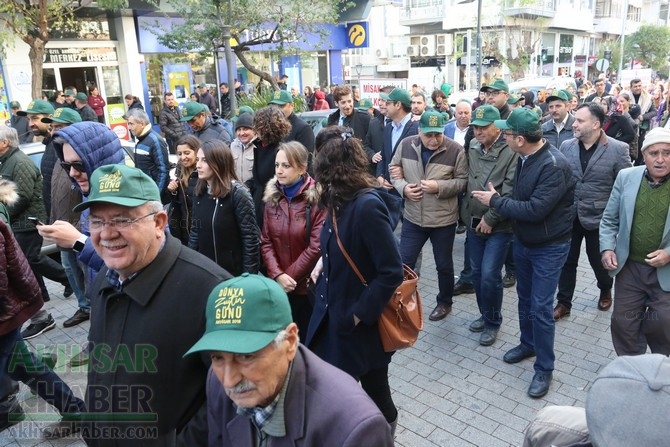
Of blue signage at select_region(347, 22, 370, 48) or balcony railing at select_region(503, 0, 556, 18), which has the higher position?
balcony railing at select_region(503, 0, 556, 18)

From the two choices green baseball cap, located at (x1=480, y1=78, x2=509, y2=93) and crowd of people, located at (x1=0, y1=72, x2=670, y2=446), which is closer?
crowd of people, located at (x1=0, y1=72, x2=670, y2=446)

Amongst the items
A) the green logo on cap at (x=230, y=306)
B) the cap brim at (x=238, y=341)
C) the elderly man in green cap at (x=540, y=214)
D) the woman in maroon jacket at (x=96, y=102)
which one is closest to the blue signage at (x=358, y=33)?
the woman in maroon jacket at (x=96, y=102)

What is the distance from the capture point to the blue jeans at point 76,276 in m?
5.64

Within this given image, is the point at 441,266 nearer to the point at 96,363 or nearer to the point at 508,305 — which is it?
the point at 508,305

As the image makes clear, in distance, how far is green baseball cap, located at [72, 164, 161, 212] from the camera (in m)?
2.29

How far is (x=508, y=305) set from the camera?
5.85m

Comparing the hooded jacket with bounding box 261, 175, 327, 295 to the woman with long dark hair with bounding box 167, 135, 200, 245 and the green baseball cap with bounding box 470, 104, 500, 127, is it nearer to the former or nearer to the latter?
the woman with long dark hair with bounding box 167, 135, 200, 245

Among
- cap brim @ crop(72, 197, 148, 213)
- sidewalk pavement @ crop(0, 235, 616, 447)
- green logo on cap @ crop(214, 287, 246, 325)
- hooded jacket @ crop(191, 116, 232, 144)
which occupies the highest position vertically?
cap brim @ crop(72, 197, 148, 213)

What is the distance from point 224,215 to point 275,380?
2.49 m

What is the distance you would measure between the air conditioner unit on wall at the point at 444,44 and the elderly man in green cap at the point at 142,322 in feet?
154

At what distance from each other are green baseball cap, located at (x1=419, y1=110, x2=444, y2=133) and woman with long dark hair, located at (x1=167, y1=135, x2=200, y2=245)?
2.12 metres

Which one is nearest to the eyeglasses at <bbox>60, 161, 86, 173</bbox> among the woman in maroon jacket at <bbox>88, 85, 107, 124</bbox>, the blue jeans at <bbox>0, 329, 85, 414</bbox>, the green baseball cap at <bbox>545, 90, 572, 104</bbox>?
the blue jeans at <bbox>0, 329, 85, 414</bbox>

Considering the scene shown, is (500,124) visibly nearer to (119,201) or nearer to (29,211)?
(119,201)

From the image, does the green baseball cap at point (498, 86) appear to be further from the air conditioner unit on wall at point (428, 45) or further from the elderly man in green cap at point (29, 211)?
the air conditioner unit on wall at point (428, 45)
